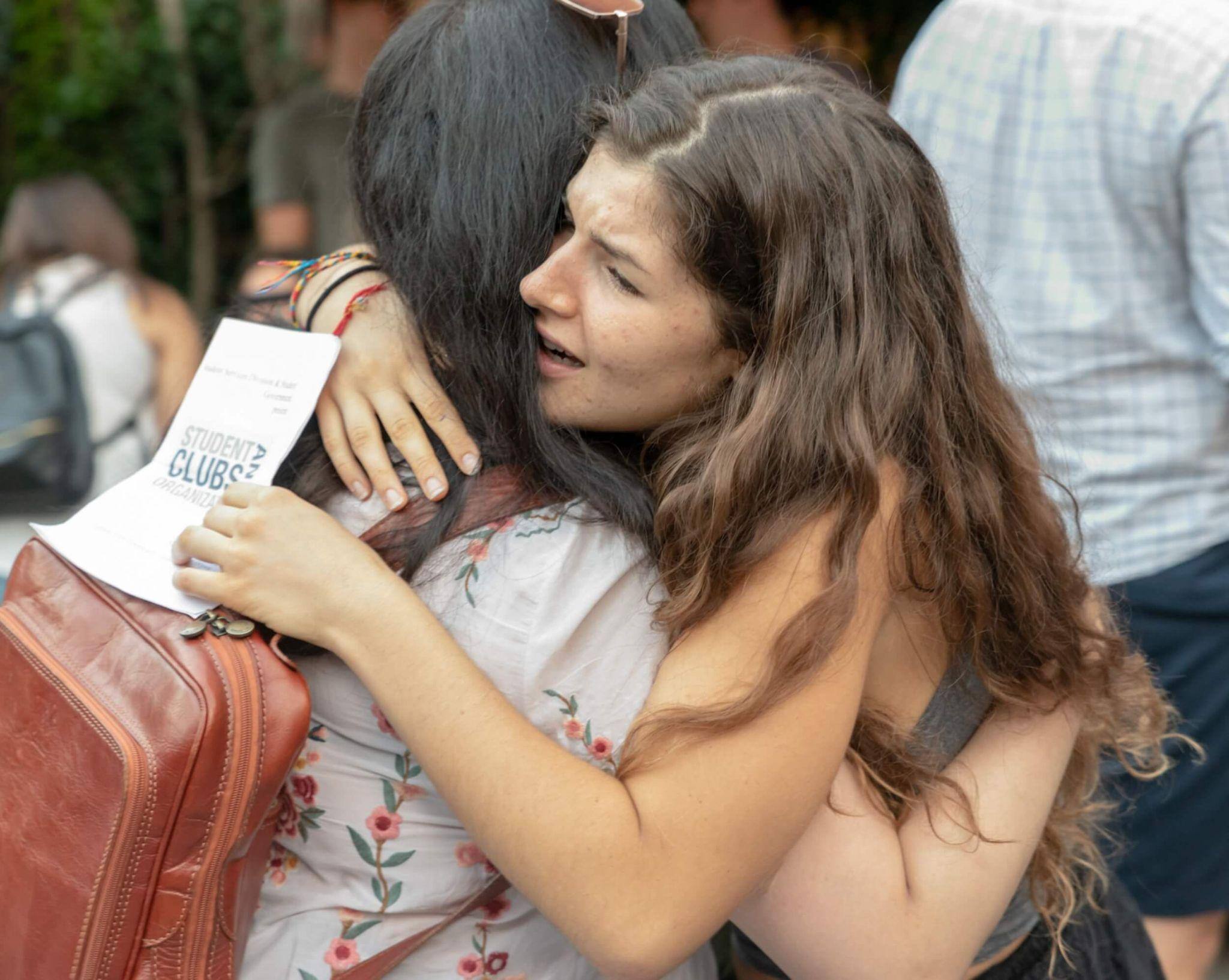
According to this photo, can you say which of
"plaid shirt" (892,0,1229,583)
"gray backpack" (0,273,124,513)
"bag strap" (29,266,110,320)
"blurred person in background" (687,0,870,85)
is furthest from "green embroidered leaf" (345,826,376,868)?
"bag strap" (29,266,110,320)

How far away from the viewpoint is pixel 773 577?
1.10 metres

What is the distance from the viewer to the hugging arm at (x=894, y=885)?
1167 mm

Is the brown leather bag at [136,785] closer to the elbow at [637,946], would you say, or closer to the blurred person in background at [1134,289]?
the elbow at [637,946]

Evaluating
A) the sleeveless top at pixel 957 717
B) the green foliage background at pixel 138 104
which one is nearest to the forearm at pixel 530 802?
the sleeveless top at pixel 957 717

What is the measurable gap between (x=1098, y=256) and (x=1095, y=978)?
1.04 m

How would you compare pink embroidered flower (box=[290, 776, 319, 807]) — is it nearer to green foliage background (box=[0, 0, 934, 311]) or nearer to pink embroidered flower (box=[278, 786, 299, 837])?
pink embroidered flower (box=[278, 786, 299, 837])

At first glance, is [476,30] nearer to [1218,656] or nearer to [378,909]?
[378,909]

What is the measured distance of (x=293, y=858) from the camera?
4.00 ft

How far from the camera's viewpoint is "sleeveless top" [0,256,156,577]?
2.97m

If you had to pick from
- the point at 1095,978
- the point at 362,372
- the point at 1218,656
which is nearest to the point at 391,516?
the point at 362,372

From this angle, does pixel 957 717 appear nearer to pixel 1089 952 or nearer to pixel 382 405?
pixel 1089 952

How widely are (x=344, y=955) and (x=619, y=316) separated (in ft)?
2.06

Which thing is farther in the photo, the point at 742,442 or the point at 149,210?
the point at 149,210

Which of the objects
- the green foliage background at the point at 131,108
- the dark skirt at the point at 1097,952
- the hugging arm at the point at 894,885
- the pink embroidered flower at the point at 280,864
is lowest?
the green foliage background at the point at 131,108
